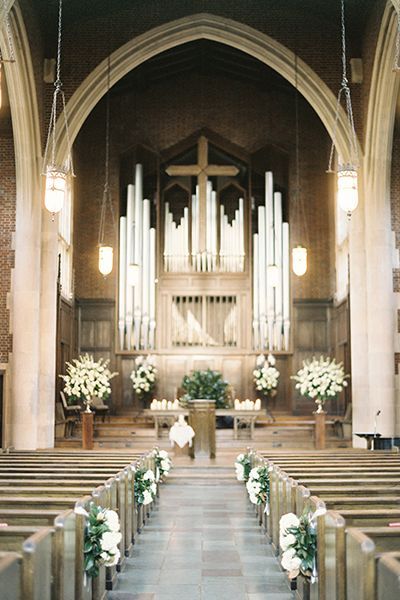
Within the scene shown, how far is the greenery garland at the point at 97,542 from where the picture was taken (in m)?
5.05

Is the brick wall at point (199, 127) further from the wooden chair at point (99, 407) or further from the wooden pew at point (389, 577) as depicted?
the wooden pew at point (389, 577)

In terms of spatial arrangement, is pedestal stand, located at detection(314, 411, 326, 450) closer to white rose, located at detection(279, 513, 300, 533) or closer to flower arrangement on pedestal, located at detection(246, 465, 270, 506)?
flower arrangement on pedestal, located at detection(246, 465, 270, 506)

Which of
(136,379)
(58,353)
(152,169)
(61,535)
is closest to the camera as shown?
(61,535)

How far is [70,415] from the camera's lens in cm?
1770

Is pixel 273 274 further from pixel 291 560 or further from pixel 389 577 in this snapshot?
pixel 389 577

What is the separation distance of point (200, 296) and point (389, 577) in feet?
54.9

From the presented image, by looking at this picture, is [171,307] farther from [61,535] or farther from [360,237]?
[61,535]

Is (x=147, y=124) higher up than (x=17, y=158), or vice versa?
(x=147, y=124)

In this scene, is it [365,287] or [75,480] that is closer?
[75,480]

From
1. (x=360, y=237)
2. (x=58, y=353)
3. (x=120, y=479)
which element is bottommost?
Result: (x=120, y=479)

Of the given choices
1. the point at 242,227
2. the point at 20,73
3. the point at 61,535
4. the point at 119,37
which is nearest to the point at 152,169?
the point at 242,227

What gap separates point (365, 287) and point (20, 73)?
284 inches

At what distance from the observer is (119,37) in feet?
51.3

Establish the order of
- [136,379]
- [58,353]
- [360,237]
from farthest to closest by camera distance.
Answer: [136,379]
[58,353]
[360,237]
